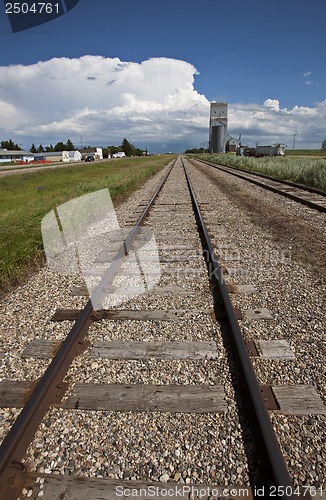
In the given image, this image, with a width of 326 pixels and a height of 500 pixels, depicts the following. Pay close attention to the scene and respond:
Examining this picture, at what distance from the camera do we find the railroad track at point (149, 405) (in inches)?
76.9

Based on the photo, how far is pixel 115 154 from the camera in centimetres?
15475

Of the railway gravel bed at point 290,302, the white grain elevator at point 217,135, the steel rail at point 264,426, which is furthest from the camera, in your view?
the white grain elevator at point 217,135

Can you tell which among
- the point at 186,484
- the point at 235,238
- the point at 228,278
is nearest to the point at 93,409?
the point at 186,484

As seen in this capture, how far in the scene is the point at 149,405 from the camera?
2508mm

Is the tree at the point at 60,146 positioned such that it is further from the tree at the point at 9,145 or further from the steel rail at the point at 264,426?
the steel rail at the point at 264,426

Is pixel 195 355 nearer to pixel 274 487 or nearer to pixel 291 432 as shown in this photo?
pixel 291 432

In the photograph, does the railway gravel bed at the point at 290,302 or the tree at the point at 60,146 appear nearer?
the railway gravel bed at the point at 290,302

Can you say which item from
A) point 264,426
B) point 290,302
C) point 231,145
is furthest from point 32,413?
point 231,145

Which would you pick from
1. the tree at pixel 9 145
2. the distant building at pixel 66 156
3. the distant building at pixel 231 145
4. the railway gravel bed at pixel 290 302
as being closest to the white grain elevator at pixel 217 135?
the distant building at pixel 231 145

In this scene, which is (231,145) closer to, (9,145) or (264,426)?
(9,145)

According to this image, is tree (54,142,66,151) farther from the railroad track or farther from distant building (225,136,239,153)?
the railroad track

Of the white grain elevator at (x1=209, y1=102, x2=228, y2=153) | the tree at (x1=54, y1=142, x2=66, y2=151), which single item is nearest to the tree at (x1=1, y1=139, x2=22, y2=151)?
the tree at (x1=54, y1=142, x2=66, y2=151)

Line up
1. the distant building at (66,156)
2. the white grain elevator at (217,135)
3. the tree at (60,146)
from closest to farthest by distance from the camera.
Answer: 1. the distant building at (66,156)
2. the white grain elevator at (217,135)
3. the tree at (60,146)

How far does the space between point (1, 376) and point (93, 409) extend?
38.4 inches
